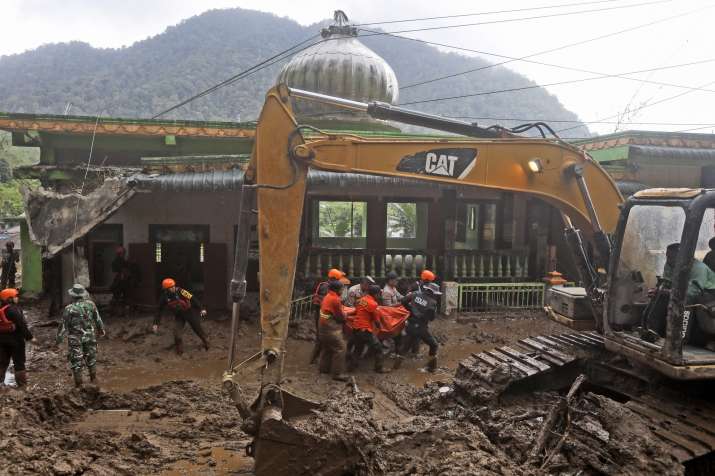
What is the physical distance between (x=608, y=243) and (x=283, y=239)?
3541 mm

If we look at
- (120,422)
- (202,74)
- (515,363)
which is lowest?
(120,422)

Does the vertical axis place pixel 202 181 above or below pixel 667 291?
above

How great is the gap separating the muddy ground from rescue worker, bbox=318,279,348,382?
0.36 metres

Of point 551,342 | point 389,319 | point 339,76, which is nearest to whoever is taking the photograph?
point 551,342

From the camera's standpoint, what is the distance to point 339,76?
14156mm

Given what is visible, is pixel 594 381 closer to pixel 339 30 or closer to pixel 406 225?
pixel 406 225

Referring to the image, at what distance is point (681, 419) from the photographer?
457 cm

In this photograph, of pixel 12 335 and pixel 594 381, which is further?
pixel 12 335

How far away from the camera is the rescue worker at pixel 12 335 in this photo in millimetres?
7719

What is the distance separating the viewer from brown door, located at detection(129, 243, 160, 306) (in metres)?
12.0

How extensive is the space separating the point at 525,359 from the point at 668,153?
1006 centimetres

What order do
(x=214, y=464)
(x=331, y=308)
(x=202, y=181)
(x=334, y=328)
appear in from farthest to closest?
1. (x=202, y=181)
2. (x=334, y=328)
3. (x=331, y=308)
4. (x=214, y=464)

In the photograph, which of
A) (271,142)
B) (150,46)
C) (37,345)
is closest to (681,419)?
(271,142)

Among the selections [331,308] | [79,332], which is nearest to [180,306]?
[79,332]
